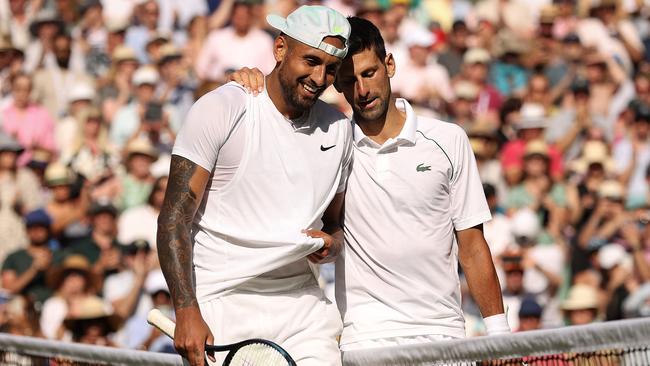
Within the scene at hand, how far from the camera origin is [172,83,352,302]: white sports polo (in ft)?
19.2

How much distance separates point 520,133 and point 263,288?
360 inches

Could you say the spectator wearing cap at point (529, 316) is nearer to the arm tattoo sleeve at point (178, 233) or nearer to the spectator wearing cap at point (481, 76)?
the spectator wearing cap at point (481, 76)

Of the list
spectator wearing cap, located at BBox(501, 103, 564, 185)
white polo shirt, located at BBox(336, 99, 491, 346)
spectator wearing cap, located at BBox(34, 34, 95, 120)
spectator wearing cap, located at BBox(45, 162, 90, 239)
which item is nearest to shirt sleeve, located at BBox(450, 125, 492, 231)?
white polo shirt, located at BBox(336, 99, 491, 346)

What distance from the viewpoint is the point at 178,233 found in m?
5.69

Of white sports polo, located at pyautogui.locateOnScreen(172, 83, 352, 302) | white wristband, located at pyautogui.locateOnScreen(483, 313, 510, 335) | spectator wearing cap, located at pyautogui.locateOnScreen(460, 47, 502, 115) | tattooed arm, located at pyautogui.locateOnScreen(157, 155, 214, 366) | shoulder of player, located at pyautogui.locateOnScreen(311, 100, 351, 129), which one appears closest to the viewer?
tattooed arm, located at pyautogui.locateOnScreen(157, 155, 214, 366)

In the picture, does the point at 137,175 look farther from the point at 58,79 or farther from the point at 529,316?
the point at 529,316

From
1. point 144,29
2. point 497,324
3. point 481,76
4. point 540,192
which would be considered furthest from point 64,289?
point 481,76

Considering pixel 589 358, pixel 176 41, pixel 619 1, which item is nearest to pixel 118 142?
pixel 176 41

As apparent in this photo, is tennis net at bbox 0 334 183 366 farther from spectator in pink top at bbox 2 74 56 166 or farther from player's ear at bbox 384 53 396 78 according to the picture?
spectator in pink top at bbox 2 74 56 166

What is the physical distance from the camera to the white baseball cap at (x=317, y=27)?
589cm

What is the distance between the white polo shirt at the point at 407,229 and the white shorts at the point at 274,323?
0.67 m

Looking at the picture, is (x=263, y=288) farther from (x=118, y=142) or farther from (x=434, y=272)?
(x=118, y=142)

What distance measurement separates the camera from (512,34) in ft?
55.7

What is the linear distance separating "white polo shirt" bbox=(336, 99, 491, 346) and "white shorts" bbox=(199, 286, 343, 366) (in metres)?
0.67
